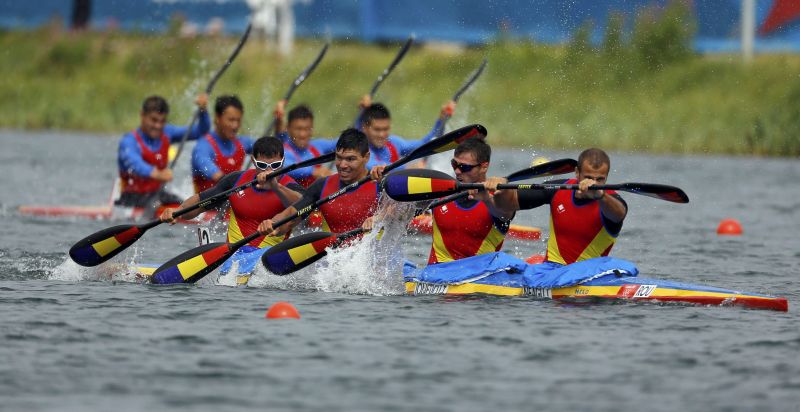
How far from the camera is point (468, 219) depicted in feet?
35.9

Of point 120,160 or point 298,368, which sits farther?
point 120,160

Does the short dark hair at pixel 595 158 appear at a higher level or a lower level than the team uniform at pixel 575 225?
higher

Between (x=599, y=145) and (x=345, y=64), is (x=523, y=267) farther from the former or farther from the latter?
(x=345, y=64)

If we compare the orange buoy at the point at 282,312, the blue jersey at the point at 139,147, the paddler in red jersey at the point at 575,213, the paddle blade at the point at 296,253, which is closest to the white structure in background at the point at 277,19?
the blue jersey at the point at 139,147

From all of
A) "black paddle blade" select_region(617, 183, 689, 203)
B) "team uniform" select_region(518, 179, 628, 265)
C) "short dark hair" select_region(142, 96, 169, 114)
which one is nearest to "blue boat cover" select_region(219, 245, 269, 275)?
"team uniform" select_region(518, 179, 628, 265)

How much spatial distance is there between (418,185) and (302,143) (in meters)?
4.87

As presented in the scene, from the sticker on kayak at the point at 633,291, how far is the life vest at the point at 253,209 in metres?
2.92

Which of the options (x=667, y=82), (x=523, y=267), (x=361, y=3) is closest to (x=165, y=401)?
(x=523, y=267)

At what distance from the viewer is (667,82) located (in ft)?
92.7

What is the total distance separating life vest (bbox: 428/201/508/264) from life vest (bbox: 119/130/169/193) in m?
6.65

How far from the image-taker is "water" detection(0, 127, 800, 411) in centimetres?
773

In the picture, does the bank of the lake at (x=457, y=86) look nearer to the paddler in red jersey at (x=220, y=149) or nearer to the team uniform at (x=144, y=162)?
the team uniform at (x=144, y=162)

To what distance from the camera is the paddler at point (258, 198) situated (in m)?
12.0

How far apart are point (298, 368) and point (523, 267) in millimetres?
2937
